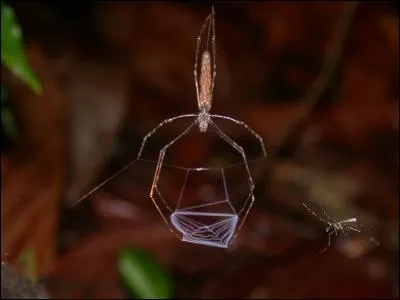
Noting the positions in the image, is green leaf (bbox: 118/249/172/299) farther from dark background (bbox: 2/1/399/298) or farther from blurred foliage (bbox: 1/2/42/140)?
blurred foliage (bbox: 1/2/42/140)

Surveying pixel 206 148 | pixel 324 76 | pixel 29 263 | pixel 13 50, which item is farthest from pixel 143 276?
pixel 324 76

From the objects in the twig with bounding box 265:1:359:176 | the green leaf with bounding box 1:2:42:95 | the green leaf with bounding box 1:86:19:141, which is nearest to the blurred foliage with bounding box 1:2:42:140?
the green leaf with bounding box 1:2:42:95

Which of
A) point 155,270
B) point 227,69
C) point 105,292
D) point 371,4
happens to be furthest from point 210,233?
point 371,4

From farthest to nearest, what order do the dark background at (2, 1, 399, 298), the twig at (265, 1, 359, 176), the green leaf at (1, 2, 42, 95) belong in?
1. the twig at (265, 1, 359, 176)
2. the dark background at (2, 1, 399, 298)
3. the green leaf at (1, 2, 42, 95)

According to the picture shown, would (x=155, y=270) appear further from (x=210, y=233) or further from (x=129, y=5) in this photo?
(x=129, y=5)

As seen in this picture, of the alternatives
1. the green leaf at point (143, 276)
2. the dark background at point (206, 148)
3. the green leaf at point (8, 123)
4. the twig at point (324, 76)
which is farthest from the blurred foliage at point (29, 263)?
the twig at point (324, 76)

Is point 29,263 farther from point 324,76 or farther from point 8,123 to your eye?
point 324,76
